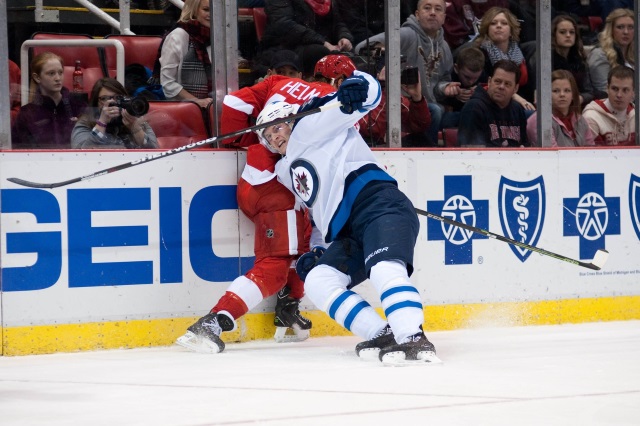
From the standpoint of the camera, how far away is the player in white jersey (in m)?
4.33

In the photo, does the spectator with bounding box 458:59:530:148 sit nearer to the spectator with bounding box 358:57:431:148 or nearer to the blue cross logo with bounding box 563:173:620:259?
the spectator with bounding box 358:57:431:148

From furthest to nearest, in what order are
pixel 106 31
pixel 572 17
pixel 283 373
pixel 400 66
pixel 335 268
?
1. pixel 572 17
2. pixel 400 66
3. pixel 106 31
4. pixel 335 268
5. pixel 283 373

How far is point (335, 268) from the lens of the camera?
15.0 feet

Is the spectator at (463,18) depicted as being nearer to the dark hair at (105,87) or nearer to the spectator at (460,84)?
the spectator at (460,84)

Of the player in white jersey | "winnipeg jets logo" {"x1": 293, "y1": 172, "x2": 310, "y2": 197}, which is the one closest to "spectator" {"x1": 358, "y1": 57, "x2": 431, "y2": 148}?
the player in white jersey

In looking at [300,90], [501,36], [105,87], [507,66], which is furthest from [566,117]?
[105,87]

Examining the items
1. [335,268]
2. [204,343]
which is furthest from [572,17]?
[204,343]

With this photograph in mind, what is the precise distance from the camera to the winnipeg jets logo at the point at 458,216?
545 cm

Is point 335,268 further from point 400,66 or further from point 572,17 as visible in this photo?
point 572,17

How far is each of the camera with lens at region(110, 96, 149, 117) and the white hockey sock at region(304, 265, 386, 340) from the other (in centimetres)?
112

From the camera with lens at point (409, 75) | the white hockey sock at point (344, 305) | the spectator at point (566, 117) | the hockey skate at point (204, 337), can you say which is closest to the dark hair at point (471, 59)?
the camera with lens at point (409, 75)

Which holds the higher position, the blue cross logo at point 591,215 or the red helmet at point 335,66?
the red helmet at point 335,66

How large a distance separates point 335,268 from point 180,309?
31.0 inches

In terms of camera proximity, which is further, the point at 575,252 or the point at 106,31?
the point at 575,252
